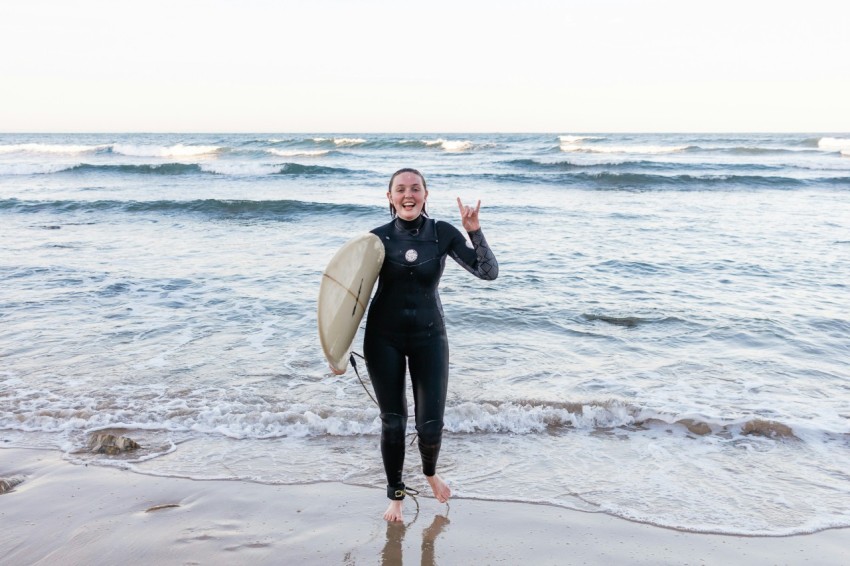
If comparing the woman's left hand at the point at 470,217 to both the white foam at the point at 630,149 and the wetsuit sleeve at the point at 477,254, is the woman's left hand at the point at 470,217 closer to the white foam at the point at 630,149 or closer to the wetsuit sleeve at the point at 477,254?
the wetsuit sleeve at the point at 477,254

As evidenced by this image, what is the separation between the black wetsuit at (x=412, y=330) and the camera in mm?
4203

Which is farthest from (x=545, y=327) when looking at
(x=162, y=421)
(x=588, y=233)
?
(x=588, y=233)

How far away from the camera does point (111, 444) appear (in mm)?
5281

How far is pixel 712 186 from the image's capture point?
96.8 ft

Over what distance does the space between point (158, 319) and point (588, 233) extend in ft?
35.6

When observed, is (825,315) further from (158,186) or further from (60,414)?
(158,186)

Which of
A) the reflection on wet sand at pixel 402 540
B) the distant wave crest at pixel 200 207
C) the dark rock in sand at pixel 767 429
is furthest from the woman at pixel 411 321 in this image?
the distant wave crest at pixel 200 207

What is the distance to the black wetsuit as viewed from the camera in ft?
13.8

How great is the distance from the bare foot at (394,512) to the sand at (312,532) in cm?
6

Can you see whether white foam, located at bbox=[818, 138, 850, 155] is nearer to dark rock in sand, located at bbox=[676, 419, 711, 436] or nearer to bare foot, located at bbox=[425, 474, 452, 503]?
dark rock in sand, located at bbox=[676, 419, 711, 436]

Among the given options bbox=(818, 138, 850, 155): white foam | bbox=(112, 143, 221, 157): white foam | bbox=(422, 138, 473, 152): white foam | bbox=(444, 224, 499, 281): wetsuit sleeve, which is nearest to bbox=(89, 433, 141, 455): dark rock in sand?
bbox=(444, 224, 499, 281): wetsuit sleeve

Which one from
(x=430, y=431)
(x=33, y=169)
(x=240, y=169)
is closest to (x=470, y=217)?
(x=430, y=431)

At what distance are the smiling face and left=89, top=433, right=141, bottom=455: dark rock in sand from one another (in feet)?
9.77

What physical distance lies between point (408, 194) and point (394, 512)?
205 cm
